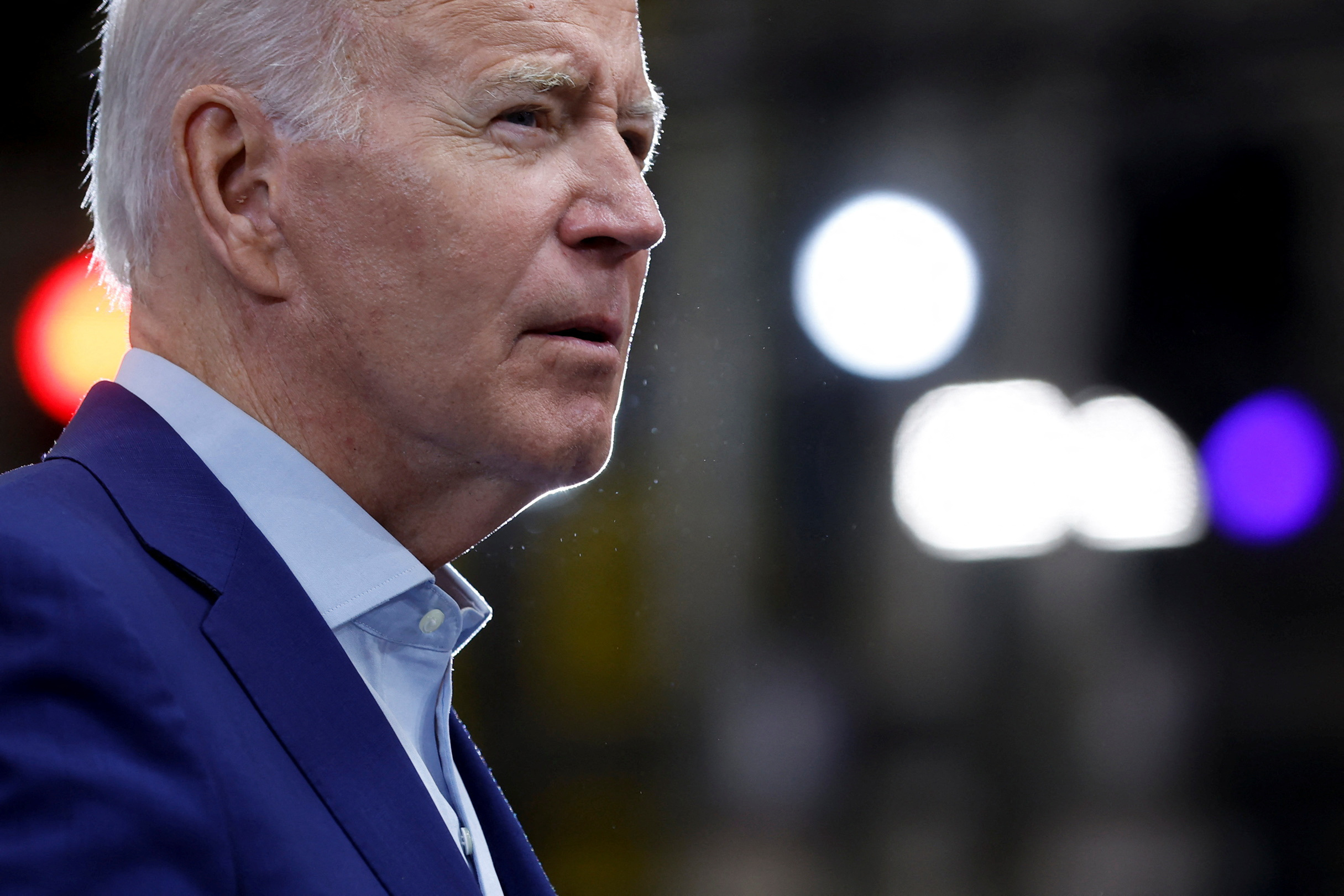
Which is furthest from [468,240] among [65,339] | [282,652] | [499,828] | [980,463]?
[65,339]

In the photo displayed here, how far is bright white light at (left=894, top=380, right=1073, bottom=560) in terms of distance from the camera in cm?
233

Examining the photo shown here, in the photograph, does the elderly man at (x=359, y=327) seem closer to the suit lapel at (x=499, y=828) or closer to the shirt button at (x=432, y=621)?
the shirt button at (x=432, y=621)

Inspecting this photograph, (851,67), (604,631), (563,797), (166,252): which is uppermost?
(851,67)

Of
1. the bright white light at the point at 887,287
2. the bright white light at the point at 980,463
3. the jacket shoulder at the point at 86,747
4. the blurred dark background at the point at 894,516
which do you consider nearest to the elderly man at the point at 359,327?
the jacket shoulder at the point at 86,747

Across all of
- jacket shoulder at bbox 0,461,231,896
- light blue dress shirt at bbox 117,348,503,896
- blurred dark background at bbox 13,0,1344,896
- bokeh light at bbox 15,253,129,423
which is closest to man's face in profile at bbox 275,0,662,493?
light blue dress shirt at bbox 117,348,503,896

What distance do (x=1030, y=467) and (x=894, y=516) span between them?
101cm

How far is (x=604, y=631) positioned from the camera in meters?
2.13

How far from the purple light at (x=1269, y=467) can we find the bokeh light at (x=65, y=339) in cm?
256

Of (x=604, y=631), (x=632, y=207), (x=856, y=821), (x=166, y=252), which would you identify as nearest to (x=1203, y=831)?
(x=856, y=821)

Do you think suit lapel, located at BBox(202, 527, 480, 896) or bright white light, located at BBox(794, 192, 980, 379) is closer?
suit lapel, located at BBox(202, 527, 480, 896)

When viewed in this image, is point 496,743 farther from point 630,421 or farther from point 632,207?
point 632,207

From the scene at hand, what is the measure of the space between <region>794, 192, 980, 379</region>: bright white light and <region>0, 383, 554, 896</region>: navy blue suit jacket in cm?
117

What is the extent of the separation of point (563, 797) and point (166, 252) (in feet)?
4.11

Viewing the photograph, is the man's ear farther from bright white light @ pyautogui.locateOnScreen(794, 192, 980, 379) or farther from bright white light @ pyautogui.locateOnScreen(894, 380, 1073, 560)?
bright white light @ pyautogui.locateOnScreen(894, 380, 1073, 560)
